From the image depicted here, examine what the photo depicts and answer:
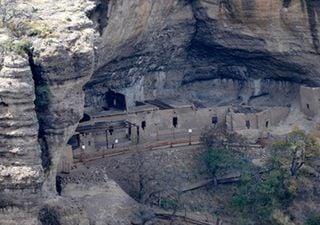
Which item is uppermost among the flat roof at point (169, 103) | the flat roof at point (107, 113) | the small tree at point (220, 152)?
the flat roof at point (169, 103)

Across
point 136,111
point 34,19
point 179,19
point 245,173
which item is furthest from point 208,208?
point 34,19

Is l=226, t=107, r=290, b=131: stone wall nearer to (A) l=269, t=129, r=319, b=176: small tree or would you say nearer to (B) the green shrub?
(A) l=269, t=129, r=319, b=176: small tree

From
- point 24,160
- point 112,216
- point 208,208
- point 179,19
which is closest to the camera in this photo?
point 24,160

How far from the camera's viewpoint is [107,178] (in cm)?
2792

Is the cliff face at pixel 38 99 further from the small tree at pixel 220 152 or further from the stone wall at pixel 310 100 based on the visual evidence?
the stone wall at pixel 310 100

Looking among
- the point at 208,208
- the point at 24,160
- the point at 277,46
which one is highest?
the point at 277,46

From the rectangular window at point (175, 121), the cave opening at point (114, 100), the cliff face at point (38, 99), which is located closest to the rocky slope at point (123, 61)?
the cliff face at point (38, 99)

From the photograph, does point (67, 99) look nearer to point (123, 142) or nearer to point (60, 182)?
point (60, 182)

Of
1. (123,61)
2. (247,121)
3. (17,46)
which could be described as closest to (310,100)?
(247,121)

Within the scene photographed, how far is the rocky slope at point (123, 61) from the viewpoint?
79.5ft

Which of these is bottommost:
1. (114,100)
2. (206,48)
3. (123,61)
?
(114,100)

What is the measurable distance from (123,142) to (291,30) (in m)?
5.41

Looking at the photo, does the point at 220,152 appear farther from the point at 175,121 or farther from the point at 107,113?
the point at 107,113

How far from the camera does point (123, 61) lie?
30547 millimetres
